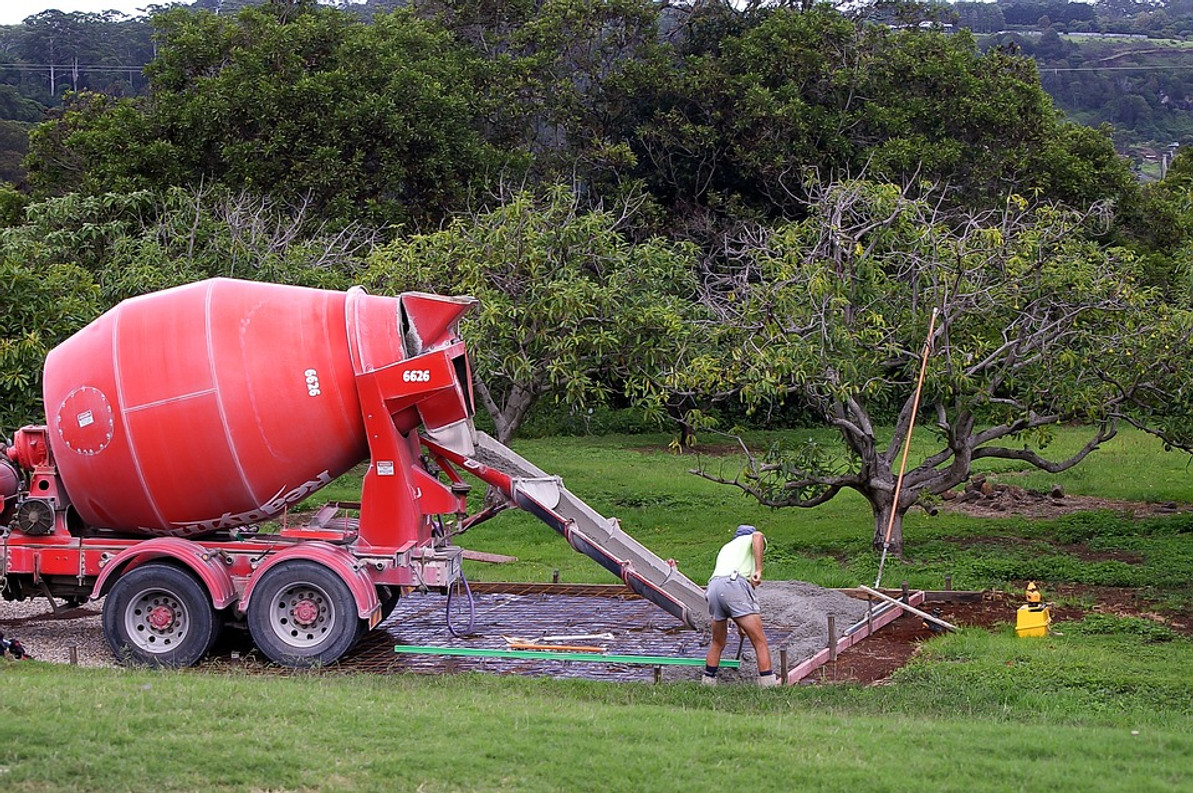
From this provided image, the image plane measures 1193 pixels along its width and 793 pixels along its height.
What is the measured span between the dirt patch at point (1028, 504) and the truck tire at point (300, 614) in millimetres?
12174

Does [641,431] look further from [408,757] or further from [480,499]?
[408,757]

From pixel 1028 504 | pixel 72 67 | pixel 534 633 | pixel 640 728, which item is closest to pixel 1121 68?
pixel 72 67

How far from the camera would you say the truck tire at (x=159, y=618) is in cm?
1252

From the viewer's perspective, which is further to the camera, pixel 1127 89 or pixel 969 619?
pixel 1127 89

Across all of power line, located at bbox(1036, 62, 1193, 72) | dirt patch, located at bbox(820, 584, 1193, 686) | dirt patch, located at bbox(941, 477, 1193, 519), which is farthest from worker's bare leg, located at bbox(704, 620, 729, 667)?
power line, located at bbox(1036, 62, 1193, 72)

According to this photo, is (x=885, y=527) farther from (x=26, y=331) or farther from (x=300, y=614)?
(x=26, y=331)

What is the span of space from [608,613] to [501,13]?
2324 centimetres

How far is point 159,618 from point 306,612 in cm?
141

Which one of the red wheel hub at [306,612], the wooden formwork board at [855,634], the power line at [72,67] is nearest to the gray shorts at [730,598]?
the wooden formwork board at [855,634]

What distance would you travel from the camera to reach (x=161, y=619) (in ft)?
41.5

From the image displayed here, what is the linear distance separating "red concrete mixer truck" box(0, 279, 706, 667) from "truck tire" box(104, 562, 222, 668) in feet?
0.04

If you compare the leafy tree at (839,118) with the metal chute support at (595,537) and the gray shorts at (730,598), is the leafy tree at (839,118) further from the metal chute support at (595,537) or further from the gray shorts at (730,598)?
the gray shorts at (730,598)

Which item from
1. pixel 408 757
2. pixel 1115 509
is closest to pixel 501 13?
pixel 1115 509

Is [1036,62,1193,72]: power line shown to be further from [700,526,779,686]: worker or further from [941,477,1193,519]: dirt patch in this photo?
[700,526,779,686]: worker
